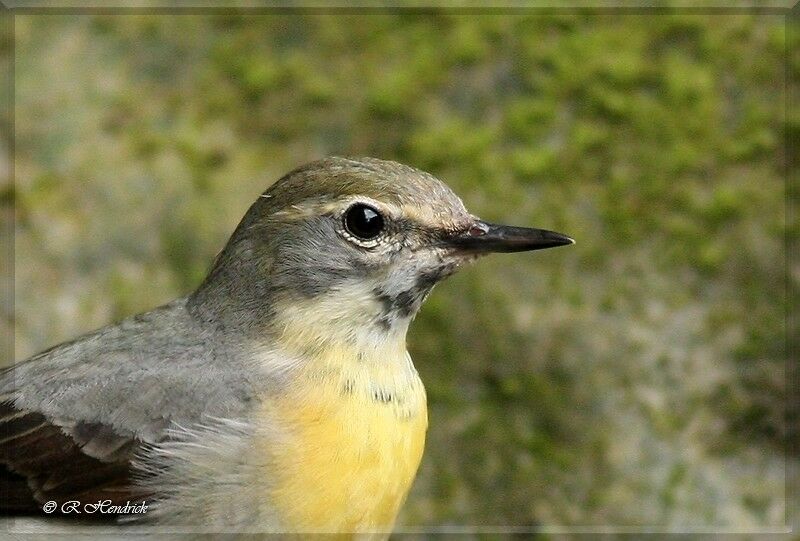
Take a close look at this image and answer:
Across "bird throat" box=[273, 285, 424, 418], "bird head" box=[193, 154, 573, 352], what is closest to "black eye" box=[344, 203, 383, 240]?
"bird head" box=[193, 154, 573, 352]

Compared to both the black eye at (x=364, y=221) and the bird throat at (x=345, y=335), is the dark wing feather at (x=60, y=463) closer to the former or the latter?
the bird throat at (x=345, y=335)

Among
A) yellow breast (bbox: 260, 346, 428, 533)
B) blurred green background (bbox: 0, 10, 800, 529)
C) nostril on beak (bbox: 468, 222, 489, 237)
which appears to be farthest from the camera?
blurred green background (bbox: 0, 10, 800, 529)

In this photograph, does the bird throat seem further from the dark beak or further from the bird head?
the dark beak

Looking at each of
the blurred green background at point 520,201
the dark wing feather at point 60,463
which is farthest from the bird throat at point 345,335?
the blurred green background at point 520,201

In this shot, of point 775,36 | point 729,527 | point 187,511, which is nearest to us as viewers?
point 187,511

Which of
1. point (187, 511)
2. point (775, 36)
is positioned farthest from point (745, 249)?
point (187, 511)

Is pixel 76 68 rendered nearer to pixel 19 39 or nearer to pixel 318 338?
pixel 19 39
